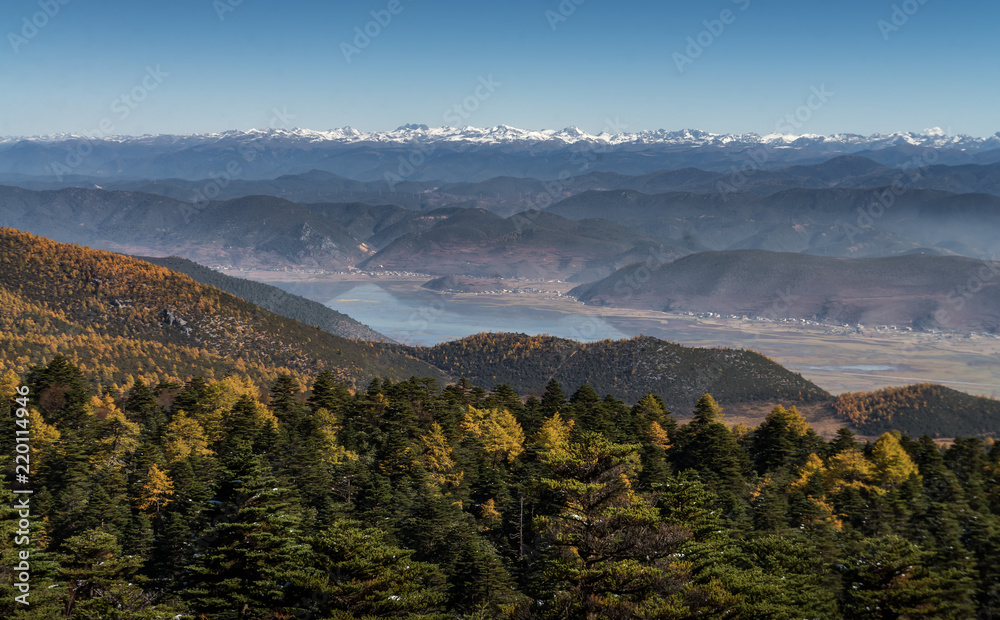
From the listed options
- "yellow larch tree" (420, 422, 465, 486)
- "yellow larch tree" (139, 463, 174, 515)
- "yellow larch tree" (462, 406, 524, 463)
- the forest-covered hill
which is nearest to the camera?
the forest-covered hill

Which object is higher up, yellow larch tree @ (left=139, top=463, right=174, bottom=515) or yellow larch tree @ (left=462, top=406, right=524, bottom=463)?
yellow larch tree @ (left=462, top=406, right=524, bottom=463)

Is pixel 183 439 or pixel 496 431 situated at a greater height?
pixel 496 431

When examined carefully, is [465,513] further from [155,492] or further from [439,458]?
[155,492]

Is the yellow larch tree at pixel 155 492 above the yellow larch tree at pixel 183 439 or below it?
below

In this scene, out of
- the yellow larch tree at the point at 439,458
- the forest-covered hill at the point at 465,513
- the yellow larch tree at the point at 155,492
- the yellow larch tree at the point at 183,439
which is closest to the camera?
the forest-covered hill at the point at 465,513

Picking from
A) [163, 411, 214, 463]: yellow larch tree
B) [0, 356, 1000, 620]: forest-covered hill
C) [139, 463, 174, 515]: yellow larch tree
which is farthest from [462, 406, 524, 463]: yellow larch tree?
[139, 463, 174, 515]: yellow larch tree

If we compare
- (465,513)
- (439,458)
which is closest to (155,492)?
(465,513)

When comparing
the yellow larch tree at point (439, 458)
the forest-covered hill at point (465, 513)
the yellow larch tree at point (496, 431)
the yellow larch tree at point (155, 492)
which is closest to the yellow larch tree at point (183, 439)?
the forest-covered hill at point (465, 513)

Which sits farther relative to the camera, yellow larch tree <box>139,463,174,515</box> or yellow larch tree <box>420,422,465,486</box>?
yellow larch tree <box>420,422,465,486</box>

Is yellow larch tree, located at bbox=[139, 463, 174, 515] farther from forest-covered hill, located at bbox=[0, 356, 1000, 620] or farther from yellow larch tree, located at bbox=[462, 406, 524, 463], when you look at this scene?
yellow larch tree, located at bbox=[462, 406, 524, 463]

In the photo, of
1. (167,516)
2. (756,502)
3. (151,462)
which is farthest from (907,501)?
(151,462)

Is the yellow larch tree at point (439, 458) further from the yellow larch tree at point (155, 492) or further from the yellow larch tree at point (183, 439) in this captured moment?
the yellow larch tree at point (155, 492)
